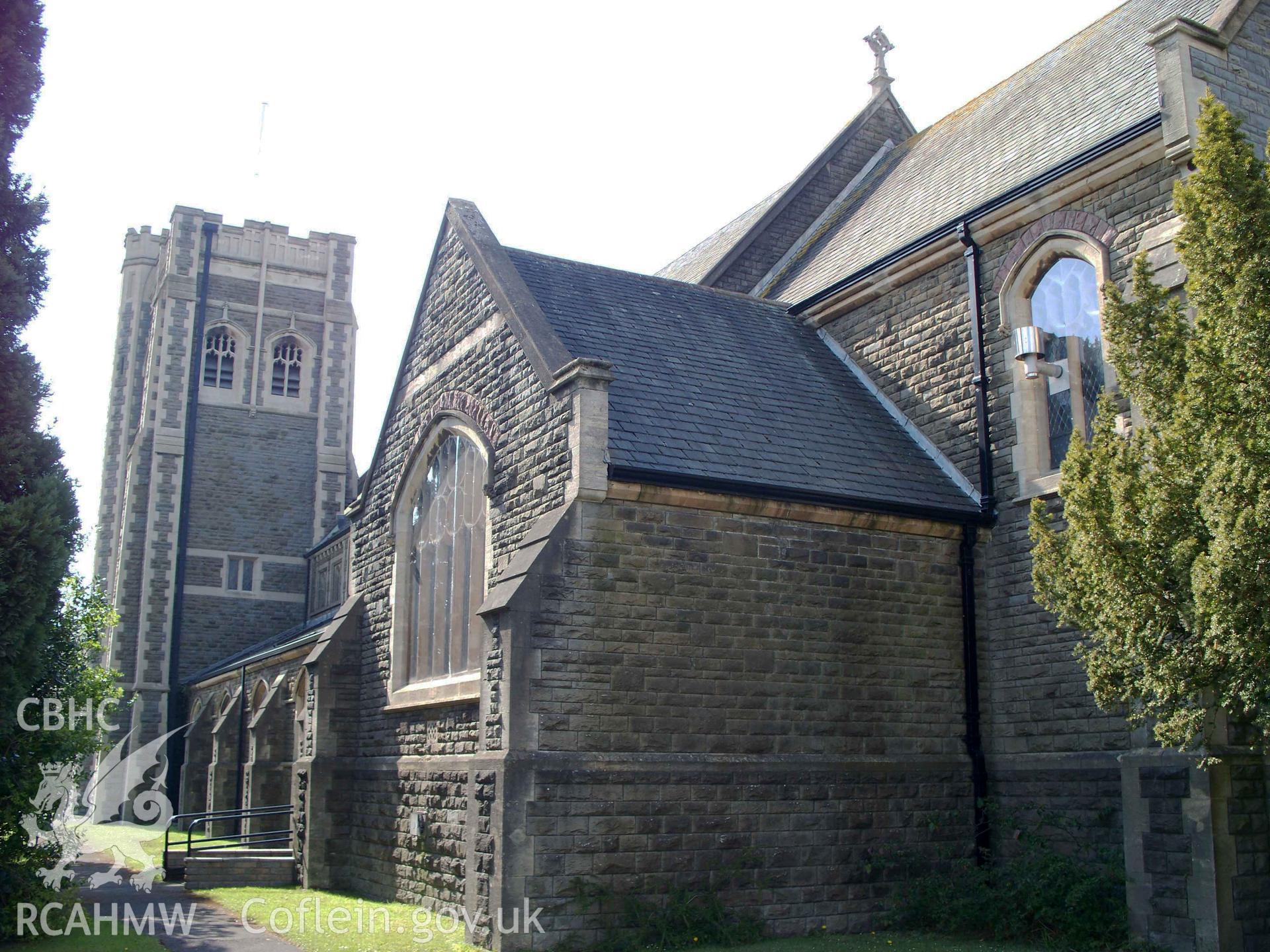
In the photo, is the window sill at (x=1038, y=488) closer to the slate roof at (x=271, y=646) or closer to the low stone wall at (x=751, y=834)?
the low stone wall at (x=751, y=834)

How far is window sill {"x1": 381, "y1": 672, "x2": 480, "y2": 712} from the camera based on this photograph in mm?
13078

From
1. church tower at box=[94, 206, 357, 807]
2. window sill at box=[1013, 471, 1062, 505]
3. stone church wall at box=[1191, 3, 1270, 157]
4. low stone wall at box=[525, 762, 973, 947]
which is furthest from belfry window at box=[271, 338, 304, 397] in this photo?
stone church wall at box=[1191, 3, 1270, 157]

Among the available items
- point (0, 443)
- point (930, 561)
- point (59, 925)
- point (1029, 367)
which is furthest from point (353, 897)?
point (1029, 367)

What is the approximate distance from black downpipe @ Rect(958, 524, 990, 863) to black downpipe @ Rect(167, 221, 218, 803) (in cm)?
2772

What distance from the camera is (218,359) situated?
39500mm

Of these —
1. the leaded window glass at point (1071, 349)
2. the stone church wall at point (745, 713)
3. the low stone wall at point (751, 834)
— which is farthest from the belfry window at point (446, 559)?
the leaded window glass at point (1071, 349)

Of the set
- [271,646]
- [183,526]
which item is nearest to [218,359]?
[183,526]

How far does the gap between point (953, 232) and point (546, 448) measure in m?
6.54

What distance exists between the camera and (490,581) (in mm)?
13000

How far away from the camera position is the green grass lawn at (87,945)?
1073cm

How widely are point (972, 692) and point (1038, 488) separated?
250cm

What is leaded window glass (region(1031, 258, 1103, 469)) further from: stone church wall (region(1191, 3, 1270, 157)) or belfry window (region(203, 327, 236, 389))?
belfry window (region(203, 327, 236, 389))

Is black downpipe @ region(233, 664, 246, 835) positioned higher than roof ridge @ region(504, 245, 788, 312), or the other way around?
roof ridge @ region(504, 245, 788, 312)

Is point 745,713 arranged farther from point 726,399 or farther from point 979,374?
point 979,374
